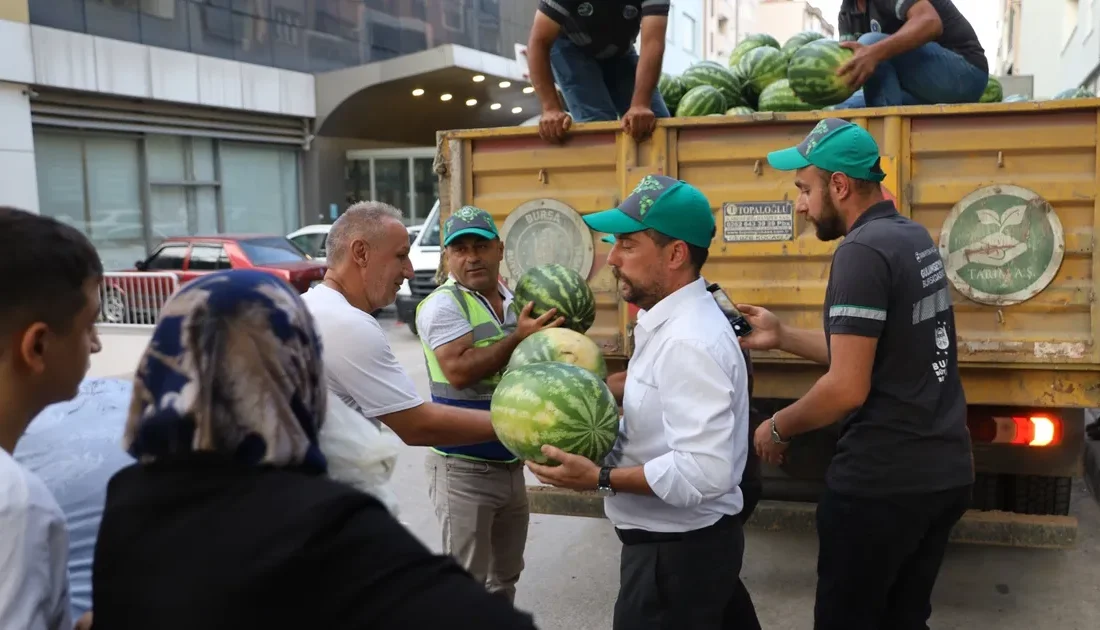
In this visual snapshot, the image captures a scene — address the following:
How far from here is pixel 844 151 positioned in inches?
119

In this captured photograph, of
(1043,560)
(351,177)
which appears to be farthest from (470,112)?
(1043,560)

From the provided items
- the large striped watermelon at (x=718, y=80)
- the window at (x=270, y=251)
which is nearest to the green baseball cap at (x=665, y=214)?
the large striped watermelon at (x=718, y=80)

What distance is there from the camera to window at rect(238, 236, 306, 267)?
14930 mm

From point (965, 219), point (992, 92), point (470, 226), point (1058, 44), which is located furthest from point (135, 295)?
point (1058, 44)

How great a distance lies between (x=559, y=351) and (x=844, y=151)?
47.2 inches

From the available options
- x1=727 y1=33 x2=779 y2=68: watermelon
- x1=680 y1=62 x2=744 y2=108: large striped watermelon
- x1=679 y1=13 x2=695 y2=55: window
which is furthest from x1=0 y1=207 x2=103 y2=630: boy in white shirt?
x1=679 y1=13 x2=695 y2=55: window

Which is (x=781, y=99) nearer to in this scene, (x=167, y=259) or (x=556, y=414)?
(x=556, y=414)

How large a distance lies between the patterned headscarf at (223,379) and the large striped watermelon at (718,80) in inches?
203

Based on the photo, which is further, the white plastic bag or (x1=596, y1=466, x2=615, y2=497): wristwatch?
(x1=596, y1=466, x2=615, y2=497): wristwatch

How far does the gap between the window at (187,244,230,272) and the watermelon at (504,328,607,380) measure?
1283 cm

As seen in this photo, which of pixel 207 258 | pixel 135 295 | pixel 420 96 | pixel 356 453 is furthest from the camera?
pixel 420 96

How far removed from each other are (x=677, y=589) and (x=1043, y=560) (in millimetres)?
3768

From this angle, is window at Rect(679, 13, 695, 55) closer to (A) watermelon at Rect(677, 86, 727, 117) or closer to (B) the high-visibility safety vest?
(A) watermelon at Rect(677, 86, 727, 117)

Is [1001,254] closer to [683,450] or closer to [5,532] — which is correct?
[683,450]
